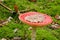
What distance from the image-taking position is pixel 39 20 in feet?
9.20

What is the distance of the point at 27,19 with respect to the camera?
282cm

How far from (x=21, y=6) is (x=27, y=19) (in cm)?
157

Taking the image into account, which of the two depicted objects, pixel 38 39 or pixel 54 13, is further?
pixel 54 13

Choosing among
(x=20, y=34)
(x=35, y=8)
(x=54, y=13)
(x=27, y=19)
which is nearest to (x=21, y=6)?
(x=35, y=8)

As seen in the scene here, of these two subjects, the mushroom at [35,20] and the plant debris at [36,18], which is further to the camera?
the plant debris at [36,18]

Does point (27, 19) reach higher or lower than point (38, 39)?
higher

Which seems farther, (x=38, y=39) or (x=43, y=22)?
(x=38, y=39)

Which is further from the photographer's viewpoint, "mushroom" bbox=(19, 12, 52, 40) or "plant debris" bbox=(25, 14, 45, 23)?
"plant debris" bbox=(25, 14, 45, 23)

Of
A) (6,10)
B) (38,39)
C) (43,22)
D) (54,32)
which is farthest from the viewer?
(6,10)

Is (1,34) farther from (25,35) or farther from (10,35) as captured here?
(25,35)

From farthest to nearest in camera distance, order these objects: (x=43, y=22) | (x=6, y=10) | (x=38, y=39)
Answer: (x=6, y=10)
(x=38, y=39)
(x=43, y=22)

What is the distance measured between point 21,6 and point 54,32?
1.00 meters

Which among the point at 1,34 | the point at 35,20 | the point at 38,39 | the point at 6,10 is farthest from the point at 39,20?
the point at 6,10

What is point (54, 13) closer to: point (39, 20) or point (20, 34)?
point (20, 34)
